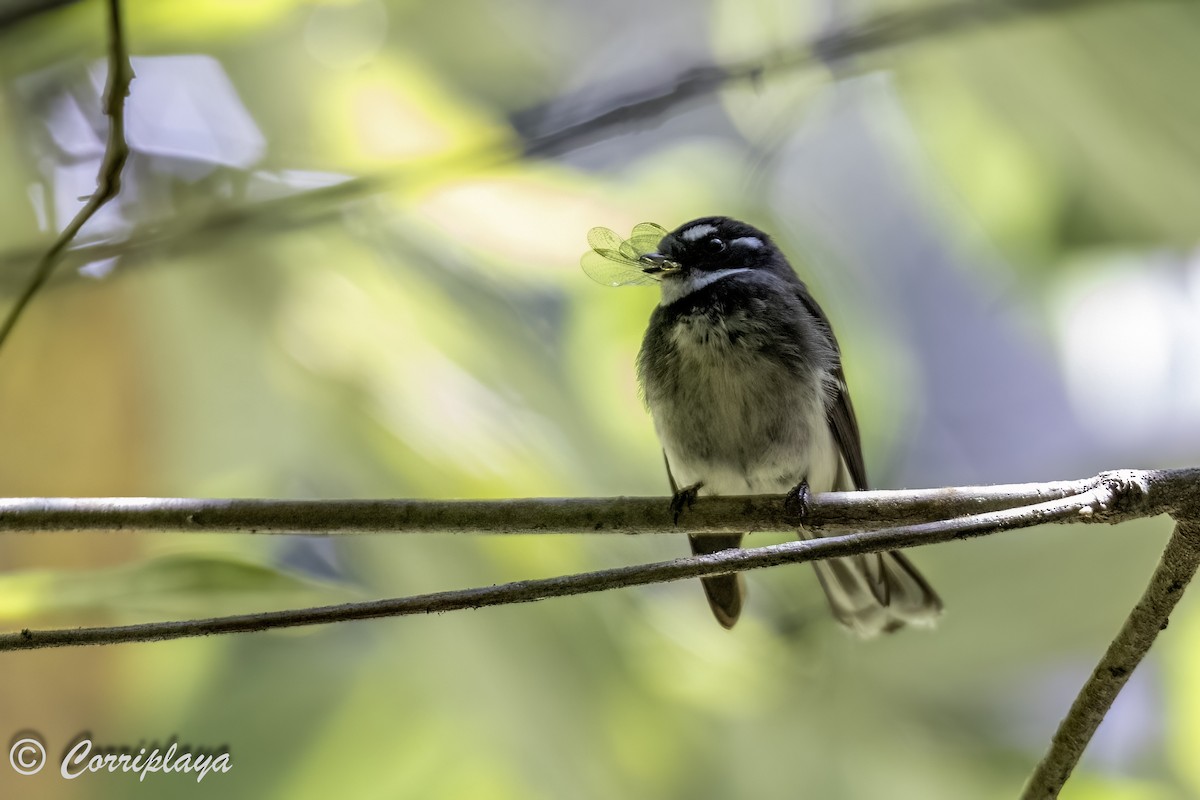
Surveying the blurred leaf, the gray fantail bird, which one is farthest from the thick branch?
the gray fantail bird

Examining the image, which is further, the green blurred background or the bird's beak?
the bird's beak

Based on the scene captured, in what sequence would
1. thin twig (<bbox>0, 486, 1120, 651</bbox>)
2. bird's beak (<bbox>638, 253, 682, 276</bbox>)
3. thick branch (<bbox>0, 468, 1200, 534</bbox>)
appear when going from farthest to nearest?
1. bird's beak (<bbox>638, 253, 682, 276</bbox>)
2. thick branch (<bbox>0, 468, 1200, 534</bbox>)
3. thin twig (<bbox>0, 486, 1120, 651</bbox>)

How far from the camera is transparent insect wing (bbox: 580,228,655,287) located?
7.34ft

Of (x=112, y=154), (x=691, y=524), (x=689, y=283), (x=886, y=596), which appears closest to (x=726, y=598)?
(x=886, y=596)

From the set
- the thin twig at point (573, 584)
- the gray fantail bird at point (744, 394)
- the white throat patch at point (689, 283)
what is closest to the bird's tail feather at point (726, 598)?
the gray fantail bird at point (744, 394)

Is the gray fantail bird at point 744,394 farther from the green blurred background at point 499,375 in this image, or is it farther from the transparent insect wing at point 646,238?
the green blurred background at point 499,375

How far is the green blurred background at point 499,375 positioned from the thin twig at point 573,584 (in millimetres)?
649

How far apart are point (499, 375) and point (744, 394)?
1.86 feet

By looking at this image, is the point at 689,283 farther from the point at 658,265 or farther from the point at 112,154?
the point at 112,154

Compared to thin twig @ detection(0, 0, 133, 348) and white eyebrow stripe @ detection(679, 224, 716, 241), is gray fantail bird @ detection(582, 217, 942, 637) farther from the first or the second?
thin twig @ detection(0, 0, 133, 348)

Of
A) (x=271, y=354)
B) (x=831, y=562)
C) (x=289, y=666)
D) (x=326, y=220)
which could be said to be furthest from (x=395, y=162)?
(x=831, y=562)

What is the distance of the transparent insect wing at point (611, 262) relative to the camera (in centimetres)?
224

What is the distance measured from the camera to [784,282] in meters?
2.42

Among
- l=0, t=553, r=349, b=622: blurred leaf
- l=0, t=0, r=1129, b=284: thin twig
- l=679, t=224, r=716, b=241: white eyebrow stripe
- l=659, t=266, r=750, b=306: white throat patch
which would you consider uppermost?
l=0, t=0, r=1129, b=284: thin twig
